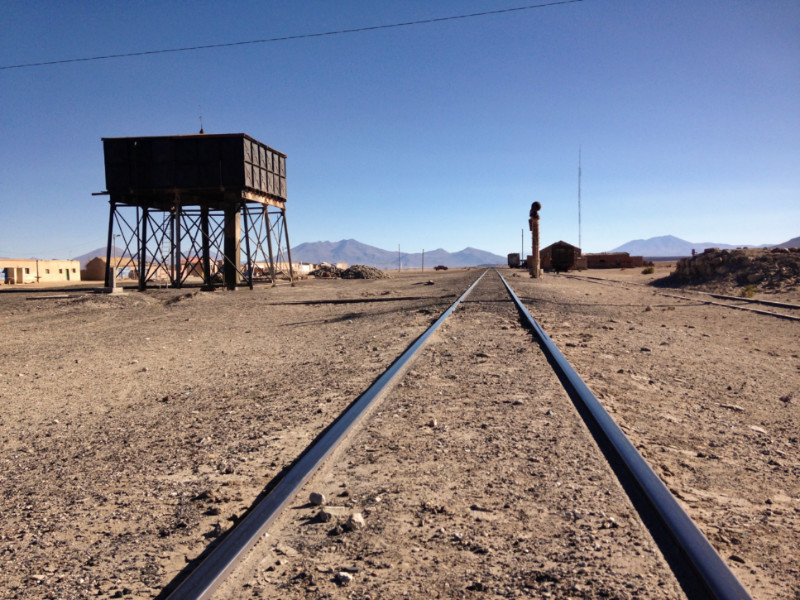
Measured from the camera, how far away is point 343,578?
211cm

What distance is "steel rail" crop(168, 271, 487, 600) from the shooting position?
1.96 m

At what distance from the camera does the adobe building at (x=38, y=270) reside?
48856 millimetres

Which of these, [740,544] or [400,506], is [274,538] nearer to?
[400,506]

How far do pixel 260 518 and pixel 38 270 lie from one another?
61.9m

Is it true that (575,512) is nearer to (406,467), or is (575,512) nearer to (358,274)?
(406,467)

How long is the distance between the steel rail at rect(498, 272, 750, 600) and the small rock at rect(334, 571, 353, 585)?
3.81ft

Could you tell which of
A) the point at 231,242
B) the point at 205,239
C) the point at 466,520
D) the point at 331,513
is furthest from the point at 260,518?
the point at 205,239

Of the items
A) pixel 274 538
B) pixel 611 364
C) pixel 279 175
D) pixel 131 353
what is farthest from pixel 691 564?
pixel 279 175

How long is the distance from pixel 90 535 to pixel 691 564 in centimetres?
251

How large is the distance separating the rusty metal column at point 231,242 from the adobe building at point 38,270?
102ft

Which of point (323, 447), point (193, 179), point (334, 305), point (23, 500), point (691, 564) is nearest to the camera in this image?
point (691, 564)

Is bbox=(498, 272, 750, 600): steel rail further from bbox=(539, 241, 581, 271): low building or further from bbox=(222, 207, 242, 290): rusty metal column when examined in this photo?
bbox=(539, 241, 581, 271): low building

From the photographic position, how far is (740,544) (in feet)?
7.82

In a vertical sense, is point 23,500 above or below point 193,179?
below
